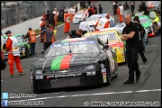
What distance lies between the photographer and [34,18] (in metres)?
44.8

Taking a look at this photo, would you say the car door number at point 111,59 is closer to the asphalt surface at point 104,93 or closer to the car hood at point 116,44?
the asphalt surface at point 104,93

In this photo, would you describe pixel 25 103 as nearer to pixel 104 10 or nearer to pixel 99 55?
pixel 99 55

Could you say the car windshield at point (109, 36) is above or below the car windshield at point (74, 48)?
below

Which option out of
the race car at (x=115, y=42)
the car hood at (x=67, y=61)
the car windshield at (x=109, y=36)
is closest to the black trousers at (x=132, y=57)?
the car hood at (x=67, y=61)

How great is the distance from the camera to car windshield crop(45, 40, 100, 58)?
14.1 m

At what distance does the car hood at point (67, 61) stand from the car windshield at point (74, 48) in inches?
22.3

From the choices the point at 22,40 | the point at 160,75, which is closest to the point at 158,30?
the point at 22,40

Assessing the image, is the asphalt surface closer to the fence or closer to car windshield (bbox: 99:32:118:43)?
car windshield (bbox: 99:32:118:43)

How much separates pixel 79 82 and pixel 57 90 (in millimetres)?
752

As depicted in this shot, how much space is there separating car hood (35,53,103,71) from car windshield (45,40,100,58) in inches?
22.3

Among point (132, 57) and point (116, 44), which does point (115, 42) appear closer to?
point (116, 44)

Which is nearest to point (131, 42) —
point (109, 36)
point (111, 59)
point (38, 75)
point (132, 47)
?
point (132, 47)

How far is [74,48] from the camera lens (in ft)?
46.7

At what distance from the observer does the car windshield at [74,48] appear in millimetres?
14078
